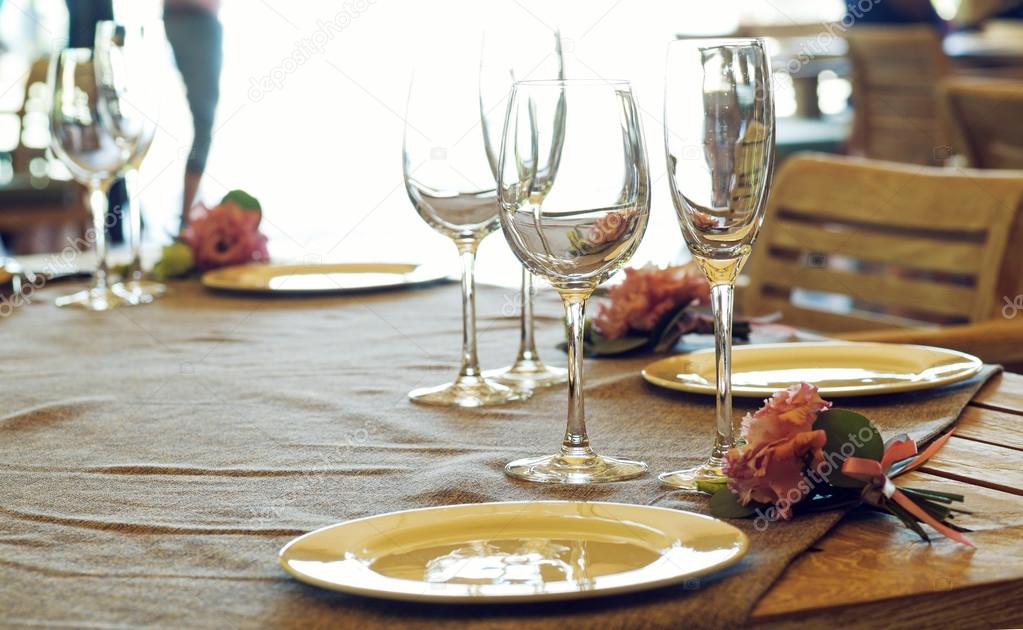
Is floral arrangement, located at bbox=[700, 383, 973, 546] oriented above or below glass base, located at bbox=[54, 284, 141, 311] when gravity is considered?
below

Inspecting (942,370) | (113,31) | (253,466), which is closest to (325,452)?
(253,466)

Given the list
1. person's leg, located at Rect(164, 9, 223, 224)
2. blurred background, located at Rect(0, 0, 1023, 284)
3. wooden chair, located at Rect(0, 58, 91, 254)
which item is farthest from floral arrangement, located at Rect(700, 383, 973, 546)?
wooden chair, located at Rect(0, 58, 91, 254)

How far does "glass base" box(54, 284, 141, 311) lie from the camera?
57.9 inches

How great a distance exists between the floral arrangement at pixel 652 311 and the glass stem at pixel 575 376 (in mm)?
370

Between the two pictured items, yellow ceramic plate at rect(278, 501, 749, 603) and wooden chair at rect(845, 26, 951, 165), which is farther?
wooden chair at rect(845, 26, 951, 165)

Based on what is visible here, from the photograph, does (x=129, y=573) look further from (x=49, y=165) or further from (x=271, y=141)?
(x=271, y=141)

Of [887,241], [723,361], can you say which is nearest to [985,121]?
[887,241]

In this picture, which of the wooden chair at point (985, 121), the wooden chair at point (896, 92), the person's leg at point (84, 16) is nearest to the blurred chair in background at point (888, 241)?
the wooden chair at point (985, 121)

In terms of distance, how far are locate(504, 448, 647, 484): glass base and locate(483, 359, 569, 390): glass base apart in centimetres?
25

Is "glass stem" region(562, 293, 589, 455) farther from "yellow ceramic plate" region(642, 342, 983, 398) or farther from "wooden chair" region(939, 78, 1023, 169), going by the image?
"wooden chair" region(939, 78, 1023, 169)

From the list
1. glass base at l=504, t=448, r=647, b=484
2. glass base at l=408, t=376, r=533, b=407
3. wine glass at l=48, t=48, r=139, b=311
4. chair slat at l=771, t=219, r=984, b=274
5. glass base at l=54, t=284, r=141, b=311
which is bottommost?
glass base at l=504, t=448, r=647, b=484

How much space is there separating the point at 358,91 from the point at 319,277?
5.26 meters

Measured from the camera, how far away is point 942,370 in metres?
0.97

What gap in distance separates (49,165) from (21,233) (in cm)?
30
